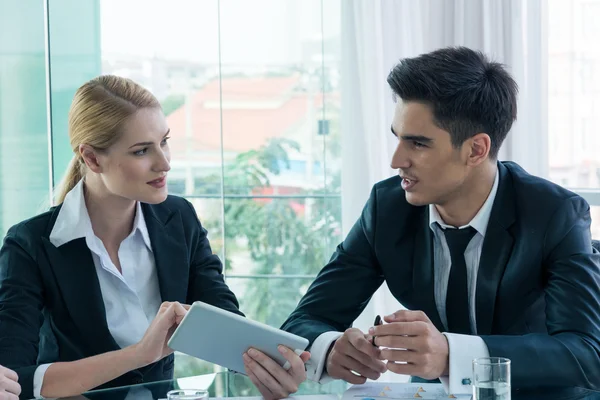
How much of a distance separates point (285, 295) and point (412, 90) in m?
2.14

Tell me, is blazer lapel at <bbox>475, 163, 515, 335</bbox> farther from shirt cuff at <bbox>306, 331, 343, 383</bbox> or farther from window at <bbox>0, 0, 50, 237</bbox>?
window at <bbox>0, 0, 50, 237</bbox>

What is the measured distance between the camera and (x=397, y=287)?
2254 mm

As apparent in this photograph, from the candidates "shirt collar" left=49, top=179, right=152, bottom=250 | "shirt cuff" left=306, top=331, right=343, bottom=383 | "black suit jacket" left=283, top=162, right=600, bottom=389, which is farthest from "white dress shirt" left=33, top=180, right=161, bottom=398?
"shirt cuff" left=306, top=331, right=343, bottom=383

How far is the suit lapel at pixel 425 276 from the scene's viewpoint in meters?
2.18

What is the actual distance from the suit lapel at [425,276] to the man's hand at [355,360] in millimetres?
312

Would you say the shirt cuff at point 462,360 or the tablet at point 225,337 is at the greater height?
the tablet at point 225,337

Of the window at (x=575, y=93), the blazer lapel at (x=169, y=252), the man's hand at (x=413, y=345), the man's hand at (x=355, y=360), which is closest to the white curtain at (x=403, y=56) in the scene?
the window at (x=575, y=93)

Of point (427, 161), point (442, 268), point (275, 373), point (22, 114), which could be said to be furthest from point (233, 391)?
point (22, 114)

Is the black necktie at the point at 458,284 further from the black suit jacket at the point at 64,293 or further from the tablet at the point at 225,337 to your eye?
the black suit jacket at the point at 64,293

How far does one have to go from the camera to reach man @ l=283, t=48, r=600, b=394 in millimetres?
2043

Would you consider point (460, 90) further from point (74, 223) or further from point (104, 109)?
point (74, 223)

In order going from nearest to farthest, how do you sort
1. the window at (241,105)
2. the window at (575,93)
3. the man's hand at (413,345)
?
the man's hand at (413,345) → the window at (575,93) → the window at (241,105)

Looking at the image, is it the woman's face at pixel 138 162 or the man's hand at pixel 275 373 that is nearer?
the man's hand at pixel 275 373

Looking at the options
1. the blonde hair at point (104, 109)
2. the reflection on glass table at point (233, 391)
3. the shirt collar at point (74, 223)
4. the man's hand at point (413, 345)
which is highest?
the blonde hair at point (104, 109)
